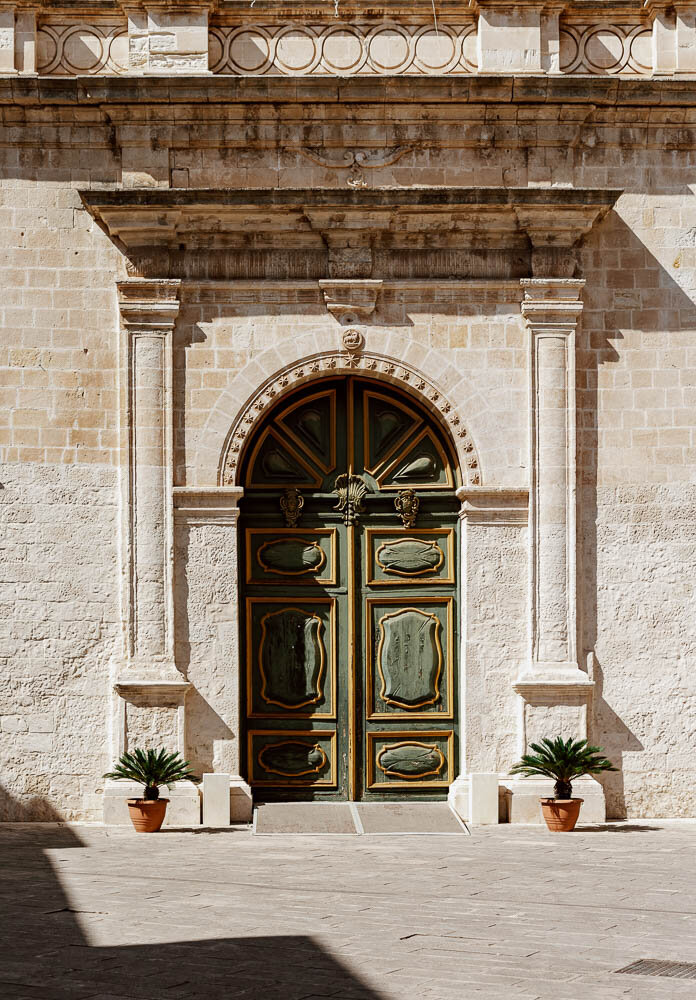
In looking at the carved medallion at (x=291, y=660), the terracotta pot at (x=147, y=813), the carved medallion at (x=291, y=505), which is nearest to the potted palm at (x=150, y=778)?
the terracotta pot at (x=147, y=813)

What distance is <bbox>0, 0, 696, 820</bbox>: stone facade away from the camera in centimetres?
1143

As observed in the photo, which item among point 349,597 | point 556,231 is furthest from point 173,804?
point 556,231

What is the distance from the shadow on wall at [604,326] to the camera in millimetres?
11602

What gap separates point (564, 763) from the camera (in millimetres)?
10812

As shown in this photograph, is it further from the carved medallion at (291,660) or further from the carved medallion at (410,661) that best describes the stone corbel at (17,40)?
the carved medallion at (410,661)

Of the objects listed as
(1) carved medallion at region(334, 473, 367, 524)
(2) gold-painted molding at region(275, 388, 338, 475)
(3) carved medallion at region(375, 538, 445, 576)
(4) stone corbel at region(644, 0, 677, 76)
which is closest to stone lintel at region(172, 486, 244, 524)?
(2) gold-painted molding at region(275, 388, 338, 475)

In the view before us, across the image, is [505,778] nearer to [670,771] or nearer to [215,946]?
[670,771]

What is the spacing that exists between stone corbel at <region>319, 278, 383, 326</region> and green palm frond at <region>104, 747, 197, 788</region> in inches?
148

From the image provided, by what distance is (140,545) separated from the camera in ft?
37.5

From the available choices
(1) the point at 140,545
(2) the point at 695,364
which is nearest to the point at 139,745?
(1) the point at 140,545

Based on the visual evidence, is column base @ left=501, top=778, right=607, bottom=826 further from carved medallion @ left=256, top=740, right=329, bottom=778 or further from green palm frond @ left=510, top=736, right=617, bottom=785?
carved medallion @ left=256, top=740, right=329, bottom=778

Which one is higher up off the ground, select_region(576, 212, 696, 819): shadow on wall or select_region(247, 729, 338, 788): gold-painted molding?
select_region(576, 212, 696, 819): shadow on wall

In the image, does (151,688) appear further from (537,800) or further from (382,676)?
(537,800)

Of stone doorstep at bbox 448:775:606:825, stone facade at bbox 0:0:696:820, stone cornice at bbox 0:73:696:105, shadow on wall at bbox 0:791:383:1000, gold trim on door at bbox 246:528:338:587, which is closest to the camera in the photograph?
shadow on wall at bbox 0:791:383:1000
